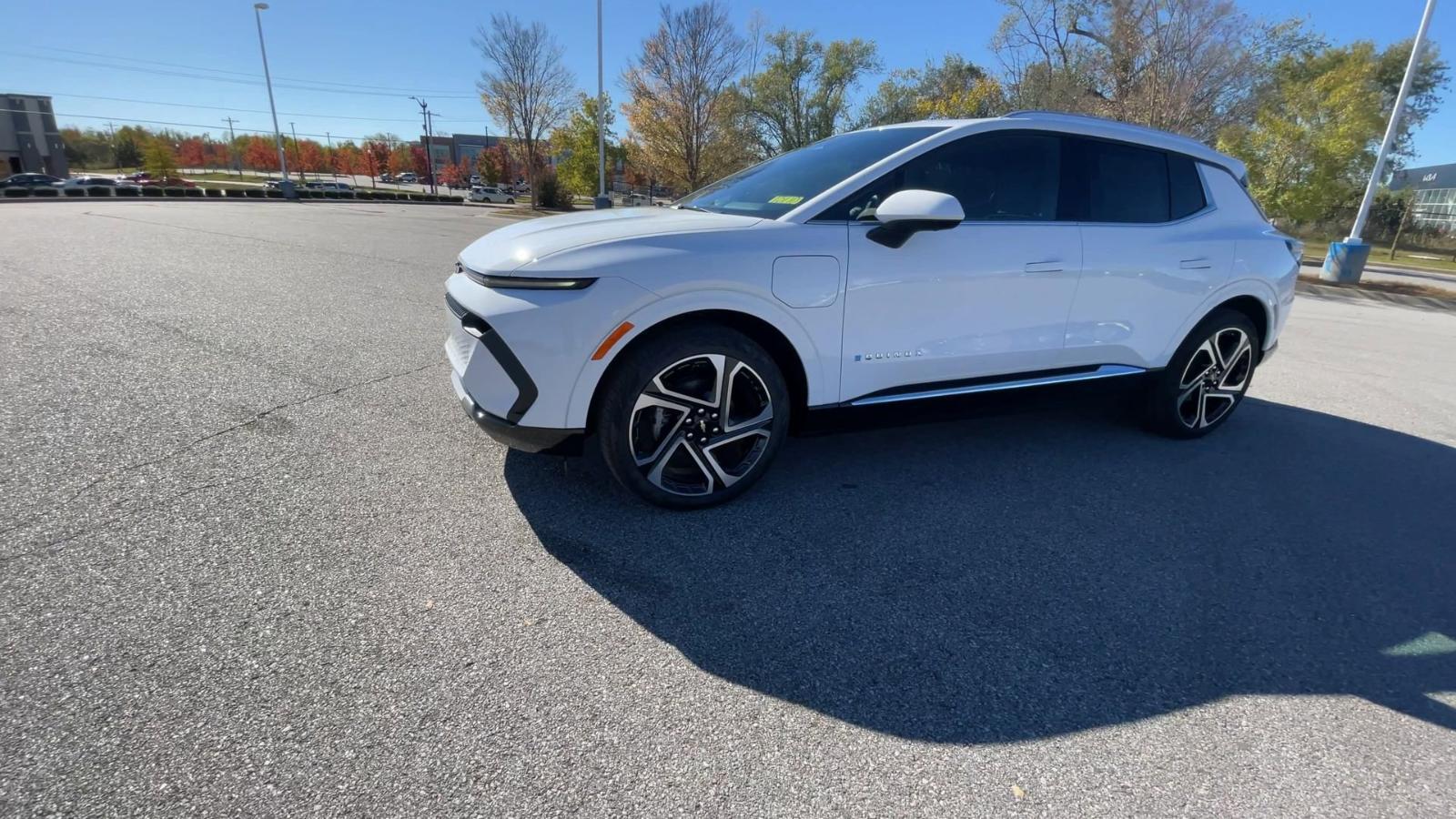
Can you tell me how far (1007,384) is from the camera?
3.53 m

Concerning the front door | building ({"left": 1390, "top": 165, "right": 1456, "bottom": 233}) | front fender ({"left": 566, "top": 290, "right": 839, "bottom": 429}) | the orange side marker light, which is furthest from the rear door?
building ({"left": 1390, "top": 165, "right": 1456, "bottom": 233})

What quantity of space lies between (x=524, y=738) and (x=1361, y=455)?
536cm

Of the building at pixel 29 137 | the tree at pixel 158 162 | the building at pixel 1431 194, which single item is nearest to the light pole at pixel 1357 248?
the building at pixel 1431 194

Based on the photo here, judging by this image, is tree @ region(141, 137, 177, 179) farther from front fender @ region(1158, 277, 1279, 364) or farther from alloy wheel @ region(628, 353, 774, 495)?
front fender @ region(1158, 277, 1279, 364)

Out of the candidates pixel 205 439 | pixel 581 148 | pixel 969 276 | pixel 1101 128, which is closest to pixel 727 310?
pixel 969 276

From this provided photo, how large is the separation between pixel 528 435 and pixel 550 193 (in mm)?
47538

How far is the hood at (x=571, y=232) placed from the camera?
2689mm

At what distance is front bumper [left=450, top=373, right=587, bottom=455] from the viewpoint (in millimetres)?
2688

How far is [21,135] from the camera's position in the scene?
65688 mm

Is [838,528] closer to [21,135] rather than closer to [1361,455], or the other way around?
[1361,455]

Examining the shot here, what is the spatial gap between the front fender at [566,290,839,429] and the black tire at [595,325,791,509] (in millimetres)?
99

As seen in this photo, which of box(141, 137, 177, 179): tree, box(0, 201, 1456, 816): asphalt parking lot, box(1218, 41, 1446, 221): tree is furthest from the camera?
box(141, 137, 177, 179): tree

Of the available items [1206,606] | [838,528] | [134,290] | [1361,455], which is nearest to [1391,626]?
[1206,606]

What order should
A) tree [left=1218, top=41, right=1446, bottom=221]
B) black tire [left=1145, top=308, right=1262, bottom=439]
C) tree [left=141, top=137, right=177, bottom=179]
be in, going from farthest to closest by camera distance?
tree [left=141, top=137, right=177, bottom=179] < tree [left=1218, top=41, right=1446, bottom=221] < black tire [left=1145, top=308, right=1262, bottom=439]
